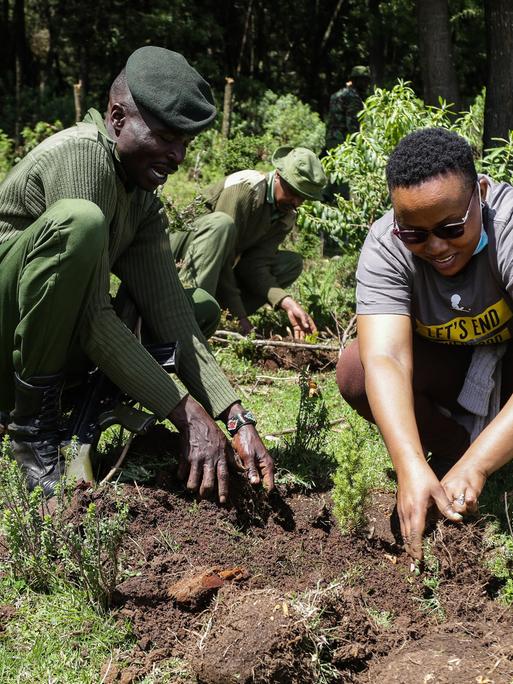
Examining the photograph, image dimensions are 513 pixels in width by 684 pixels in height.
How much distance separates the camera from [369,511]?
11.5ft

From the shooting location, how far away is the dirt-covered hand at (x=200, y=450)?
10.1ft

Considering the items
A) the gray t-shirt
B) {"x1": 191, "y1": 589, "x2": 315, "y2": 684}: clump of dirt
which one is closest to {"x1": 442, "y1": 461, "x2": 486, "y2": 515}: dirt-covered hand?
{"x1": 191, "y1": 589, "x2": 315, "y2": 684}: clump of dirt

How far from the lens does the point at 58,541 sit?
9.29 ft

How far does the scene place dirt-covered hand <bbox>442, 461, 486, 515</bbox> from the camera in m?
2.57

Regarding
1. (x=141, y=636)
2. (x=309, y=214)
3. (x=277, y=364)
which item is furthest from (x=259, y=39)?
(x=141, y=636)

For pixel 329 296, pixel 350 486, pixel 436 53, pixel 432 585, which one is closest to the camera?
pixel 432 585

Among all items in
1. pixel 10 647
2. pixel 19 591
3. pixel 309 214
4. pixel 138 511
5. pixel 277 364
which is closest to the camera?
pixel 10 647

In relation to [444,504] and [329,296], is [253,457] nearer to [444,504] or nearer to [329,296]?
[444,504]

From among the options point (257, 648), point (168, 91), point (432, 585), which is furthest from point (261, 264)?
point (257, 648)

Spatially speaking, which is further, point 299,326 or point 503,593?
point 299,326

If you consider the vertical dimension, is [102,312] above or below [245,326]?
above

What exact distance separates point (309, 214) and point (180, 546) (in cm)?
414

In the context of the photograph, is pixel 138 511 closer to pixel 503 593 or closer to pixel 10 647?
pixel 10 647

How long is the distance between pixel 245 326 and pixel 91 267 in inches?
124
